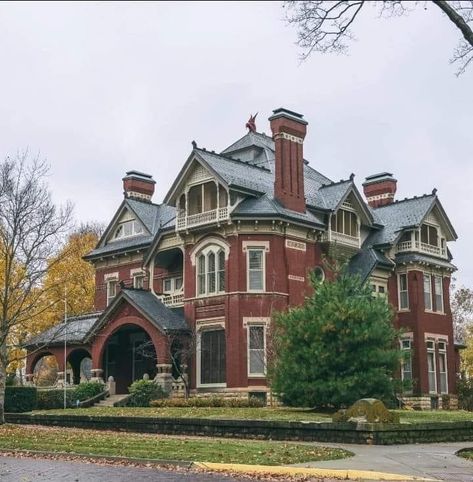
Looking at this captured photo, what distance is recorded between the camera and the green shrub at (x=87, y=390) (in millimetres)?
35375

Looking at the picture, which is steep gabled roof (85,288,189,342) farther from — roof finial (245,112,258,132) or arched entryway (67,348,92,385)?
roof finial (245,112,258,132)

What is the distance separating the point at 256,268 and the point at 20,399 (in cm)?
1233

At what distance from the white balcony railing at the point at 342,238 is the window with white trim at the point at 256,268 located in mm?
4549

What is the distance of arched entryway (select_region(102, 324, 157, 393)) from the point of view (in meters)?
40.1

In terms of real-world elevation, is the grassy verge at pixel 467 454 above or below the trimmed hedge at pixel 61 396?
below

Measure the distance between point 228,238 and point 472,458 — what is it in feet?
66.9

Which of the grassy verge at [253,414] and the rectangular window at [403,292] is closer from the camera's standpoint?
the grassy verge at [253,414]

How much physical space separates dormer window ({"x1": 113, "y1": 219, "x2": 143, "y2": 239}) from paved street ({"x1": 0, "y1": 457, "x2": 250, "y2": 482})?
30.1m

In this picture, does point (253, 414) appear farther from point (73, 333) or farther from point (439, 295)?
point (439, 295)

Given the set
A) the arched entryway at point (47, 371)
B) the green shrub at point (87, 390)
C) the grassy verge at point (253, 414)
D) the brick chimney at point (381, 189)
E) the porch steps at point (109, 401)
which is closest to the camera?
the grassy verge at point (253, 414)

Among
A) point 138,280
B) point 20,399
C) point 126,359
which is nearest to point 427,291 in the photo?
point 138,280

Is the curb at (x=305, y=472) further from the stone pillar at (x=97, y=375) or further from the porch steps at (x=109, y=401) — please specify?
the stone pillar at (x=97, y=375)

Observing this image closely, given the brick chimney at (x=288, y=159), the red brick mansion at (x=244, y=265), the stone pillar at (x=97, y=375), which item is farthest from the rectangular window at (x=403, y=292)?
the stone pillar at (x=97, y=375)

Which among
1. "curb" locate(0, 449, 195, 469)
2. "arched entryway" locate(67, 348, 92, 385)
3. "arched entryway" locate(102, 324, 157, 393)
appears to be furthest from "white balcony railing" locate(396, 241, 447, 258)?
"curb" locate(0, 449, 195, 469)
